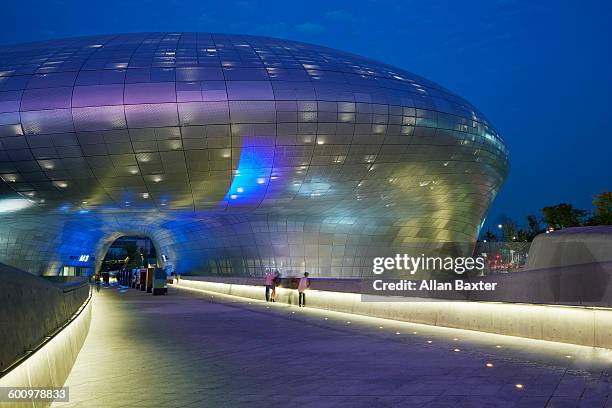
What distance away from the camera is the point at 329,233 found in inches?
→ 1980

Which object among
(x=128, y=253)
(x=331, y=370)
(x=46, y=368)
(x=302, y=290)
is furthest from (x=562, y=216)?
(x=128, y=253)

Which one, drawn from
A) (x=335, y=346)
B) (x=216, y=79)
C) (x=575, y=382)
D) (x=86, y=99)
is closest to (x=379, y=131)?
(x=216, y=79)

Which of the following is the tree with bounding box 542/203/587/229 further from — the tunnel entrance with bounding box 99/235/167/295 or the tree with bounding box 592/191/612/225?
the tunnel entrance with bounding box 99/235/167/295

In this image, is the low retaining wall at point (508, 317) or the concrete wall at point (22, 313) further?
the low retaining wall at point (508, 317)

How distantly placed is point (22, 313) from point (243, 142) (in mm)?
31911

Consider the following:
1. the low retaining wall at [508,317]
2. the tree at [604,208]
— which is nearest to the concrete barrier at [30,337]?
the low retaining wall at [508,317]

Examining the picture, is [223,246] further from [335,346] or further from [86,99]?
[335,346]

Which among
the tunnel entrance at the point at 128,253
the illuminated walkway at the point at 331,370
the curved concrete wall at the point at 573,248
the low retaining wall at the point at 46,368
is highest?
the tunnel entrance at the point at 128,253

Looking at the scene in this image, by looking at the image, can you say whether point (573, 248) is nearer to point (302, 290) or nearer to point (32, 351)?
point (32, 351)

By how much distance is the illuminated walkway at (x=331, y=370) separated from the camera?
6.67 m

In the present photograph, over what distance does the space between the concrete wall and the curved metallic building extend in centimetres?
2943

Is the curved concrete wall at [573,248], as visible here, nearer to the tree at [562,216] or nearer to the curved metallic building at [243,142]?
the curved metallic building at [243,142]

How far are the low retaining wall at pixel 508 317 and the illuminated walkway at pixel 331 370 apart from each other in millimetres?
366

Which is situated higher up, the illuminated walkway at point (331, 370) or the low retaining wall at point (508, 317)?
the low retaining wall at point (508, 317)
